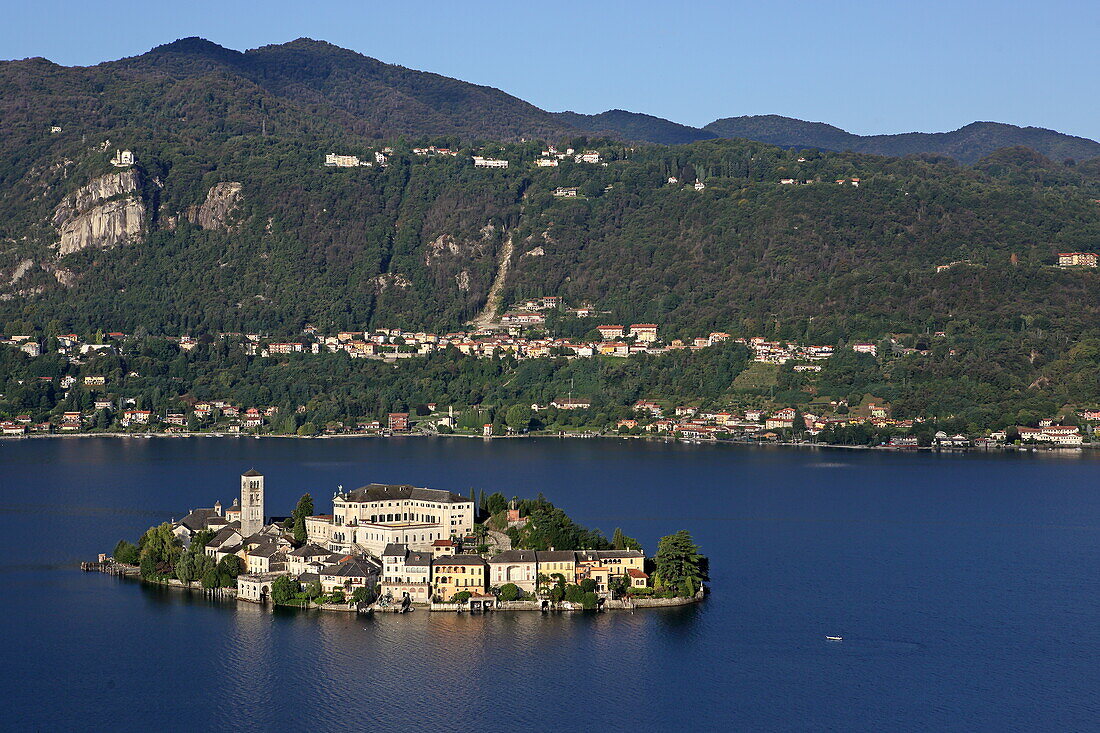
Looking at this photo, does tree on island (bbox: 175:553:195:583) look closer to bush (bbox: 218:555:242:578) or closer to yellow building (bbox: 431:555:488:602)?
bush (bbox: 218:555:242:578)

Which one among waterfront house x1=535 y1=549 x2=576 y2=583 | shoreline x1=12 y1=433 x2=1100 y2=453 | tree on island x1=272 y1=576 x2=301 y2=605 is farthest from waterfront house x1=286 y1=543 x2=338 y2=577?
shoreline x1=12 y1=433 x2=1100 y2=453

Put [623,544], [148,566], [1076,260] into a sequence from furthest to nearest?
[1076,260], [148,566], [623,544]

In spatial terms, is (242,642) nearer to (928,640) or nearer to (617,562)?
(617,562)

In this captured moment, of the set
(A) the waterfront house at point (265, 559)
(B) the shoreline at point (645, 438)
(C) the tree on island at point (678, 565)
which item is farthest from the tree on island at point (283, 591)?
(B) the shoreline at point (645, 438)

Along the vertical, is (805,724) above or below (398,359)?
below

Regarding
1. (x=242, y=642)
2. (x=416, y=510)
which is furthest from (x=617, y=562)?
(x=242, y=642)

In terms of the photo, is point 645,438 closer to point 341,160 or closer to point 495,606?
point 495,606

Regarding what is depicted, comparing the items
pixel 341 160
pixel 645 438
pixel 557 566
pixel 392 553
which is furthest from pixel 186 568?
pixel 341 160
